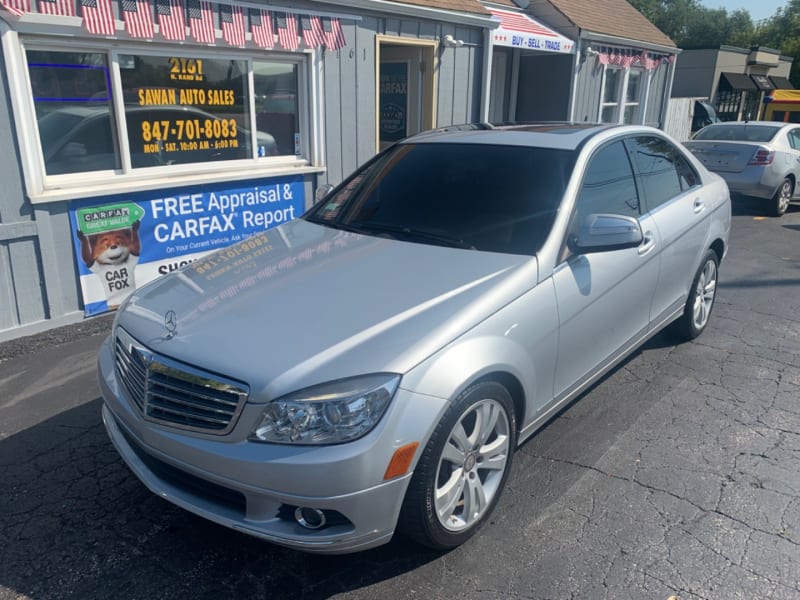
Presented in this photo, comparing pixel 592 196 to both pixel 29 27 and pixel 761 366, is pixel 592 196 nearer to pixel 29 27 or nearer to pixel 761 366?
pixel 761 366

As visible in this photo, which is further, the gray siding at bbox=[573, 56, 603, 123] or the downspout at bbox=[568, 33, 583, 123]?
the gray siding at bbox=[573, 56, 603, 123]

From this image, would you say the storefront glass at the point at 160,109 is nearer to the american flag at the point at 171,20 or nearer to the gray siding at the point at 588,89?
the american flag at the point at 171,20

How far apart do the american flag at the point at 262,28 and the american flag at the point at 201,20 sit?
0.45 meters

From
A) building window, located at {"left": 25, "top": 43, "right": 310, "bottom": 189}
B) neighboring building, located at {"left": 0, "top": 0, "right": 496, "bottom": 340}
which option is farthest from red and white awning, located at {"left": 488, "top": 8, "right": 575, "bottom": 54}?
building window, located at {"left": 25, "top": 43, "right": 310, "bottom": 189}

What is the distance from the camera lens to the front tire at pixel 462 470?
8.25 ft

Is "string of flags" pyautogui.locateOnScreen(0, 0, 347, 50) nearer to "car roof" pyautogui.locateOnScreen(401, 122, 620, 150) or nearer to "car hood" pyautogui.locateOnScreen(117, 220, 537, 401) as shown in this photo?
"car roof" pyautogui.locateOnScreen(401, 122, 620, 150)

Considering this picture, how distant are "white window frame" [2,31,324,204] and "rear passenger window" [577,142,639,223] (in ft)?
12.8

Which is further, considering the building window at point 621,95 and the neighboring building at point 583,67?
the building window at point 621,95

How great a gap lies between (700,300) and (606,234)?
89.9 inches

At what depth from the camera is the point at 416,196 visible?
3785 mm

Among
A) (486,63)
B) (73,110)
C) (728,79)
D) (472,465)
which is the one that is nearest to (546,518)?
(472,465)

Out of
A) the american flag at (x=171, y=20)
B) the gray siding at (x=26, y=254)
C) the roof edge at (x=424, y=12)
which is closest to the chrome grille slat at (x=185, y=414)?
the gray siding at (x=26, y=254)

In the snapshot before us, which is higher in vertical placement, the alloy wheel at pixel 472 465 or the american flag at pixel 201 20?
the american flag at pixel 201 20

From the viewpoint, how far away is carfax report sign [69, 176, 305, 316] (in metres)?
5.49
